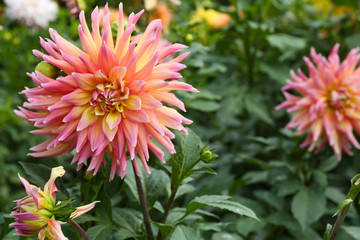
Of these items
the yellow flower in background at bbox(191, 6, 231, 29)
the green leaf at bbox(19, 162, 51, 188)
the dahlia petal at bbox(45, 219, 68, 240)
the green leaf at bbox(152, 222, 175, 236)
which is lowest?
the dahlia petal at bbox(45, 219, 68, 240)

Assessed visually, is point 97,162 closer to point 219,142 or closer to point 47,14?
point 219,142

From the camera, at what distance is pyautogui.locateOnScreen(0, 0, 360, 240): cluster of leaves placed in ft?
2.92

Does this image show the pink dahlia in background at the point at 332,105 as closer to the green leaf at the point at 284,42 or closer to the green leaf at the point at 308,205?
the green leaf at the point at 308,205

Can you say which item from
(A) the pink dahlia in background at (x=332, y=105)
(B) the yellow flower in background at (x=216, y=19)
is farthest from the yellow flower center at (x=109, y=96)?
(B) the yellow flower in background at (x=216, y=19)

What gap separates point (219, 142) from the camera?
1.86 m

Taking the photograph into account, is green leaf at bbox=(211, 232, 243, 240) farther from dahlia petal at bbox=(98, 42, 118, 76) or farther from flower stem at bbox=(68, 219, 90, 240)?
dahlia petal at bbox=(98, 42, 118, 76)

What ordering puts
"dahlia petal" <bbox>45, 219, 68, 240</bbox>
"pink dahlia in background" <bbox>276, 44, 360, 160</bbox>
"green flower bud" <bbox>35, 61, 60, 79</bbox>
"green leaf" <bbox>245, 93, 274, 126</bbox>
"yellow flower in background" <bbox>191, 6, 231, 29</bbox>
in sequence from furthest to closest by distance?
"yellow flower in background" <bbox>191, 6, 231, 29</bbox> → "green leaf" <bbox>245, 93, 274, 126</bbox> → "pink dahlia in background" <bbox>276, 44, 360, 160</bbox> → "green flower bud" <bbox>35, 61, 60, 79</bbox> → "dahlia petal" <bbox>45, 219, 68, 240</bbox>

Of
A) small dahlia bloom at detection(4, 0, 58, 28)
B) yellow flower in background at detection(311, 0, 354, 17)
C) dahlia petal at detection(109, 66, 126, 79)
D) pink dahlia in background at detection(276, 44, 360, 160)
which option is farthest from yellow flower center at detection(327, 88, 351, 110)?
small dahlia bloom at detection(4, 0, 58, 28)

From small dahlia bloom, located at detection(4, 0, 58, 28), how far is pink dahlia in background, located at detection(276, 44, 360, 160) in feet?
4.00

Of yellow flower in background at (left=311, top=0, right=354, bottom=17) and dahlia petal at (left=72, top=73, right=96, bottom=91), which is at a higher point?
yellow flower in background at (left=311, top=0, right=354, bottom=17)

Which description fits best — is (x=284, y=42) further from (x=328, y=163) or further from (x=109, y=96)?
(x=109, y=96)

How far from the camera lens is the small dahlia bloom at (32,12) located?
188 centimetres

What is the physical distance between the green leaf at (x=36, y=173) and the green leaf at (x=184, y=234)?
0.29 meters

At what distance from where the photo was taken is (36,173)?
0.85 m
